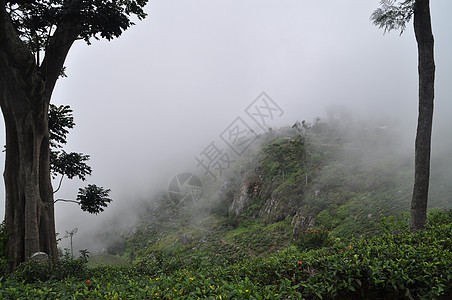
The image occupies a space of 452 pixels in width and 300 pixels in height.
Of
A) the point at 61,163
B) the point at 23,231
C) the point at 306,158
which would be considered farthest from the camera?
the point at 306,158

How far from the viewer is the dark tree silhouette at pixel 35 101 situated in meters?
4.07

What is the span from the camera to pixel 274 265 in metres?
2.29

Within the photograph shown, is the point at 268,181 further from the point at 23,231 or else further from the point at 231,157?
the point at 23,231

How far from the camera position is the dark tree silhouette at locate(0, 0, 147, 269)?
4070mm

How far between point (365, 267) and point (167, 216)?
22.5 meters

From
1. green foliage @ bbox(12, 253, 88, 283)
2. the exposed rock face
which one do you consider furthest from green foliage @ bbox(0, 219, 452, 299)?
the exposed rock face

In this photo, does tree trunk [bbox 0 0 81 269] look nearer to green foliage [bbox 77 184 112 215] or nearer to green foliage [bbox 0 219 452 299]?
green foliage [bbox 77 184 112 215]

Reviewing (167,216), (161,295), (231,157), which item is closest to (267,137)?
(231,157)

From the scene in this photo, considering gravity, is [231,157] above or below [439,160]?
above

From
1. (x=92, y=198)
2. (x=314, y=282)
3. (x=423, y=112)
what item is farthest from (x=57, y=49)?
(x=423, y=112)

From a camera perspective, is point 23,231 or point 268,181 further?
point 268,181

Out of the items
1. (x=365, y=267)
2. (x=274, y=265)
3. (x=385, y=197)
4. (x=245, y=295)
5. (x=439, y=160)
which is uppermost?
(x=245, y=295)

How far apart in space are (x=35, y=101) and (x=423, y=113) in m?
6.02

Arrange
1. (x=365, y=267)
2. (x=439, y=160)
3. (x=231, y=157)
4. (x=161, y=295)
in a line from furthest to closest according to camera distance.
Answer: (x=231, y=157) < (x=439, y=160) < (x=365, y=267) < (x=161, y=295)
